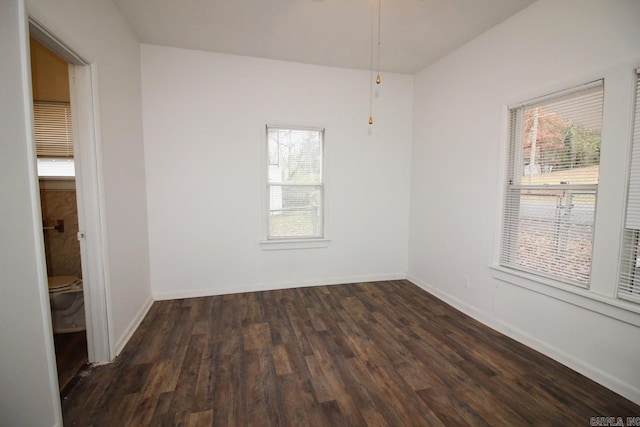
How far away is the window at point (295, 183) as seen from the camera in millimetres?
3533

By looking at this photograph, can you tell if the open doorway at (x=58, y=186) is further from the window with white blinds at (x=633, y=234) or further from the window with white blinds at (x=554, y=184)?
the window with white blinds at (x=633, y=234)

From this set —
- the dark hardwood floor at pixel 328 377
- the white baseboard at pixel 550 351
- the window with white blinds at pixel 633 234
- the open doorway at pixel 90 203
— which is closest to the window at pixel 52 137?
the open doorway at pixel 90 203

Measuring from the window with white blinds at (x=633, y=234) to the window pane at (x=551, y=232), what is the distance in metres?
0.19

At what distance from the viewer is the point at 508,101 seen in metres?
2.50

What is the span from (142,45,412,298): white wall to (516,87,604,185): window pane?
168 cm

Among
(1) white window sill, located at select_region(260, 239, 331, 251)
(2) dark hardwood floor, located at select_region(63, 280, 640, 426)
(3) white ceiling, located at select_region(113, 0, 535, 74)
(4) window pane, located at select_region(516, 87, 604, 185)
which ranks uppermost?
(3) white ceiling, located at select_region(113, 0, 535, 74)

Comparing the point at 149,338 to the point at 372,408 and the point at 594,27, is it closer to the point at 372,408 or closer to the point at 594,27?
the point at 372,408

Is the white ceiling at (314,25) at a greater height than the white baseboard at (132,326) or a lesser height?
greater

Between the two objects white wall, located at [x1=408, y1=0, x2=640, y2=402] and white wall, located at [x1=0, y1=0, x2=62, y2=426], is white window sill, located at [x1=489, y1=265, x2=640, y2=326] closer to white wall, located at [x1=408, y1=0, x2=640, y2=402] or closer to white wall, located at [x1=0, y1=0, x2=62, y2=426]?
white wall, located at [x1=408, y1=0, x2=640, y2=402]

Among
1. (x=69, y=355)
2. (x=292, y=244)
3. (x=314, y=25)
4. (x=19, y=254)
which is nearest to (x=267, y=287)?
(x=292, y=244)

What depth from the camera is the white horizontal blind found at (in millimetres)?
2984

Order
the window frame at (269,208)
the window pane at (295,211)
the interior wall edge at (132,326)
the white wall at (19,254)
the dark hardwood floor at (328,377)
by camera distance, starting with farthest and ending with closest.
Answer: the window pane at (295,211) → the window frame at (269,208) → the interior wall edge at (132,326) → the dark hardwood floor at (328,377) → the white wall at (19,254)

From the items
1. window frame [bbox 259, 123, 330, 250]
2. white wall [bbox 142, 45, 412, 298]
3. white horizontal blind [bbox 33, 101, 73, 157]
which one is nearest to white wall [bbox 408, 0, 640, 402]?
white wall [bbox 142, 45, 412, 298]

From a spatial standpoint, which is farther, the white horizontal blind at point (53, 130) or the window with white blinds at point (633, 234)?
the white horizontal blind at point (53, 130)
